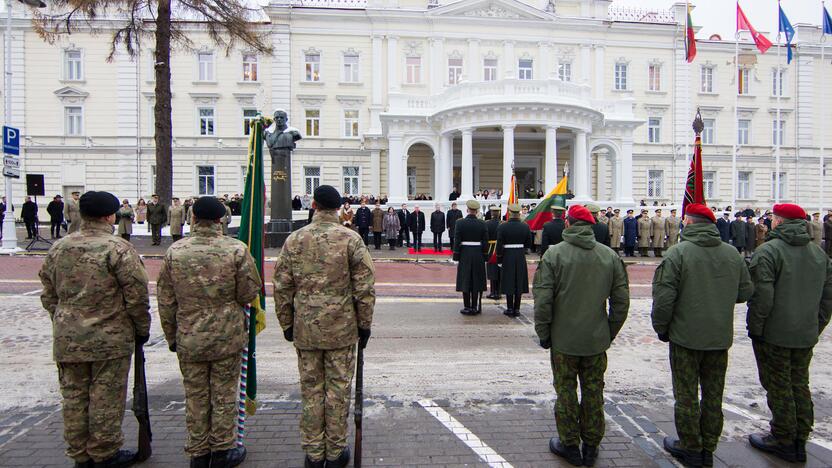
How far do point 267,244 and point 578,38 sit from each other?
28.6m

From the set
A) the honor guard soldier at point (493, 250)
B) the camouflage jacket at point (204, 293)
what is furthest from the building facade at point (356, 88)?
the camouflage jacket at point (204, 293)

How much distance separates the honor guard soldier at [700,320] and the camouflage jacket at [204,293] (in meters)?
3.19

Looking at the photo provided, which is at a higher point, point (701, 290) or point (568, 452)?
point (701, 290)

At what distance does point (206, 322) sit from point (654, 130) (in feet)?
131

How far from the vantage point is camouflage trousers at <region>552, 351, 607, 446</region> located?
3854 millimetres

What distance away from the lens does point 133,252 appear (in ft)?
12.6

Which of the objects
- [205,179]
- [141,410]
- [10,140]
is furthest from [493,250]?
[205,179]

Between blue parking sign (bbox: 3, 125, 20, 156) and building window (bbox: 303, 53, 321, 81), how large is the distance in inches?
Answer: 814

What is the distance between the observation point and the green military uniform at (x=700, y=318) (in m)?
3.80

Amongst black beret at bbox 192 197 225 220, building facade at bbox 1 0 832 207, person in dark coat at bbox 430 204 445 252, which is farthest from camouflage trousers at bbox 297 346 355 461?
building facade at bbox 1 0 832 207

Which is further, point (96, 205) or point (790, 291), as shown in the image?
point (790, 291)

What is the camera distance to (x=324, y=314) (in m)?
3.70

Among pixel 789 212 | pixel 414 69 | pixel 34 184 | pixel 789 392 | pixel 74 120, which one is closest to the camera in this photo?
pixel 789 392

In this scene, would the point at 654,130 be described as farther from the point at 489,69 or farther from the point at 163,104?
the point at 163,104
